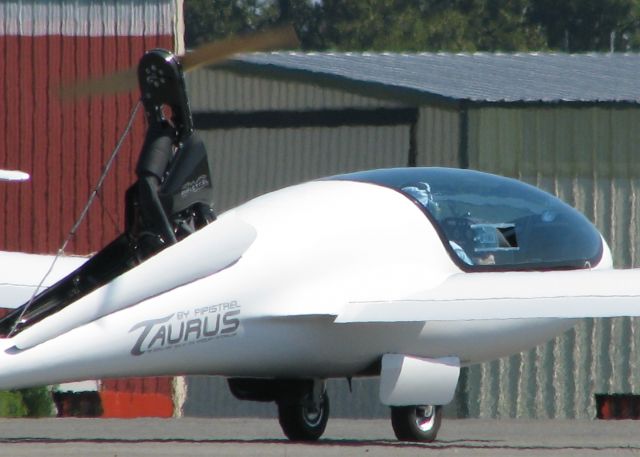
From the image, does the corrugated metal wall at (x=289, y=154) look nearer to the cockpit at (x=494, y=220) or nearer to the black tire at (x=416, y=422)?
the cockpit at (x=494, y=220)

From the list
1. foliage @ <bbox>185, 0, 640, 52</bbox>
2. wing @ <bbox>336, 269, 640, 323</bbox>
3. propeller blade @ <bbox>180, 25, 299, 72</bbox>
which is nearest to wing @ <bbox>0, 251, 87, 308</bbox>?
propeller blade @ <bbox>180, 25, 299, 72</bbox>

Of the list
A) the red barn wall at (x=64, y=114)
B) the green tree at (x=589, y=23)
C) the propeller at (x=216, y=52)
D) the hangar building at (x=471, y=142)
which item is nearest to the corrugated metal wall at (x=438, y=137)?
the hangar building at (x=471, y=142)

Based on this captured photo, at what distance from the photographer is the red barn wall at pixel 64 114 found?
27.1 m

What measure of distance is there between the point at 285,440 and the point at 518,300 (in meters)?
3.07

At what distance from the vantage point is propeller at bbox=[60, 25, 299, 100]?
1511 cm

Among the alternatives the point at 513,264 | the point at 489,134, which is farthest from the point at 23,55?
the point at 513,264

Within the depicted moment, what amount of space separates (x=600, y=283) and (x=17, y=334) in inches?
186

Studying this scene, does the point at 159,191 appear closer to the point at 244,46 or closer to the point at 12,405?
the point at 244,46

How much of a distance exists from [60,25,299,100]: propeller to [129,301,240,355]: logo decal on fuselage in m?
2.10

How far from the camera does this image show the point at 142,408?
87.0 feet

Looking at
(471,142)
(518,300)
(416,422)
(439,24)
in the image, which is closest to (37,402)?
(471,142)

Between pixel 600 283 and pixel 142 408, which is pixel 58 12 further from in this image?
pixel 600 283

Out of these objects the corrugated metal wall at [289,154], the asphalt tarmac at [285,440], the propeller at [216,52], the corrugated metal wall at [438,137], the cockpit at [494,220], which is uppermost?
the propeller at [216,52]

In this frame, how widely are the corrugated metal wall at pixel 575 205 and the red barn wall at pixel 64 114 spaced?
5.14m
